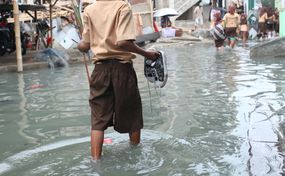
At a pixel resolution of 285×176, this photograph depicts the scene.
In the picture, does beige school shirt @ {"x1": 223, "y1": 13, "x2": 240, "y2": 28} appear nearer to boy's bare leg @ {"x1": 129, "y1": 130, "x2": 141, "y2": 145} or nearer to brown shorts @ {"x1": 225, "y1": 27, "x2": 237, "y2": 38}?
brown shorts @ {"x1": 225, "y1": 27, "x2": 237, "y2": 38}

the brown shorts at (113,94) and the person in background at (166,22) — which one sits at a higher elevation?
the person in background at (166,22)

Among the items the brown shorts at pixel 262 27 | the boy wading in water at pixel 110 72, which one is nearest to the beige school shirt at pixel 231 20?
the brown shorts at pixel 262 27

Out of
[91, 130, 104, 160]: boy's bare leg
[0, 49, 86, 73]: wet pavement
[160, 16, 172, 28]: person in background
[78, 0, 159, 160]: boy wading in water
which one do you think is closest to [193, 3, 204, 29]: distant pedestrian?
[160, 16, 172, 28]: person in background

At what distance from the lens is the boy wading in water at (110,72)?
4508mm

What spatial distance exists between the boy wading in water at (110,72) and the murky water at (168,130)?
1.23 ft

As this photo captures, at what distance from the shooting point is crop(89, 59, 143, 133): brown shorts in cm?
462

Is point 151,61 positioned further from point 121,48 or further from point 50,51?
point 50,51

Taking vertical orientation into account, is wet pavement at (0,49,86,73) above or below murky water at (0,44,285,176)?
above

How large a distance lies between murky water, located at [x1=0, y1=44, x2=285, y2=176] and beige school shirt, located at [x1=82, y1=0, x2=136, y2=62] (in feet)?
3.35

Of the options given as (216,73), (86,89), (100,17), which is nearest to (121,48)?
(100,17)

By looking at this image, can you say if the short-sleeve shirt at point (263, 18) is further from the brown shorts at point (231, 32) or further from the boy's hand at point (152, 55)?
the boy's hand at point (152, 55)

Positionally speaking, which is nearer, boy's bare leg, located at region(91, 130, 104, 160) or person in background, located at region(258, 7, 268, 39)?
boy's bare leg, located at region(91, 130, 104, 160)

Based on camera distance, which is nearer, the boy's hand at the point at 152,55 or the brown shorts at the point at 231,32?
the boy's hand at the point at 152,55

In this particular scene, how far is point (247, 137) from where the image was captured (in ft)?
17.9
